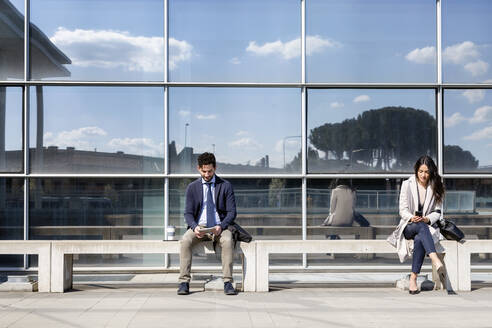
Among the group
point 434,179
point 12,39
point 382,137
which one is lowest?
point 434,179

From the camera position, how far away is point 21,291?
335 inches

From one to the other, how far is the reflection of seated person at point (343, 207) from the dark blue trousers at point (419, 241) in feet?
6.79

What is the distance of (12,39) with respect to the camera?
410 inches

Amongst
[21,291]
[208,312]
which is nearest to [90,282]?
[21,291]

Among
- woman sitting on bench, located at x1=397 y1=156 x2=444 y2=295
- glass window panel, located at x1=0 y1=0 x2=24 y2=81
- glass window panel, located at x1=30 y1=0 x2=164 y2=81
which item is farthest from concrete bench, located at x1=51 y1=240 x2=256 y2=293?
glass window panel, located at x1=0 y1=0 x2=24 y2=81

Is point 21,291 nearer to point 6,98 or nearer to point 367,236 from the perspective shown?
→ point 6,98

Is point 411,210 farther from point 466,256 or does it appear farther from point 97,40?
point 97,40

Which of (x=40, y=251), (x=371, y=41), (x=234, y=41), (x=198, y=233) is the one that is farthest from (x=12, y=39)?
(x=371, y=41)

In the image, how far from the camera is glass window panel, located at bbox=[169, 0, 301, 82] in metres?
10.6

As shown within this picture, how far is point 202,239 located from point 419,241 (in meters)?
2.79

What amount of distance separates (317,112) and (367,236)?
2.17 meters

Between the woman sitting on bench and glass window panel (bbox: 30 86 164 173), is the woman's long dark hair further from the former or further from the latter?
glass window panel (bbox: 30 86 164 173)

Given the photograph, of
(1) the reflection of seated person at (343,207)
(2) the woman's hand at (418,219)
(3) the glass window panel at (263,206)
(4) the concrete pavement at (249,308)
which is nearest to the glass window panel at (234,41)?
(3) the glass window panel at (263,206)

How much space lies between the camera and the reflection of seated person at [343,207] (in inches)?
414
